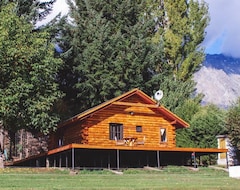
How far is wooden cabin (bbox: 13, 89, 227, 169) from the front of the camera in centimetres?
3125

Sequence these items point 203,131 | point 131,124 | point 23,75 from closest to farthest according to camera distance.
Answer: point 23,75 < point 131,124 < point 203,131

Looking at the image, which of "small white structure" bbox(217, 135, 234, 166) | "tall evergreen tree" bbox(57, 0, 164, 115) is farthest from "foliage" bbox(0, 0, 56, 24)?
"small white structure" bbox(217, 135, 234, 166)

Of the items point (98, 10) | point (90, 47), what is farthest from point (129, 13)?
point (90, 47)

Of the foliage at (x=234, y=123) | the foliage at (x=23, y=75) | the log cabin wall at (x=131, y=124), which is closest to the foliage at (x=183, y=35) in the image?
the foliage at (x=234, y=123)

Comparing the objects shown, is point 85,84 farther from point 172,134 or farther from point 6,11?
point 6,11

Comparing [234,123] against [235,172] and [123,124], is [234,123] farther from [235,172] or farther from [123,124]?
[235,172]

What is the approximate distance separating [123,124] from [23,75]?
854 cm

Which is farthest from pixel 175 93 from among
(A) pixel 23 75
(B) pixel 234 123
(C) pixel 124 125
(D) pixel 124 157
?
(A) pixel 23 75

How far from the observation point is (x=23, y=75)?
27281 mm

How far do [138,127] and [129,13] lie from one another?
17316mm

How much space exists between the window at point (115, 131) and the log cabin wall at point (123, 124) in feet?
0.74

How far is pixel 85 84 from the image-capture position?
40625 mm

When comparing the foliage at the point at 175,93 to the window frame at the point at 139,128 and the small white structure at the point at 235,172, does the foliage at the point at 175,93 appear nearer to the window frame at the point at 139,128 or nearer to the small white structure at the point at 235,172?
the window frame at the point at 139,128

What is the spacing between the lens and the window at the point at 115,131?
3219 centimetres
